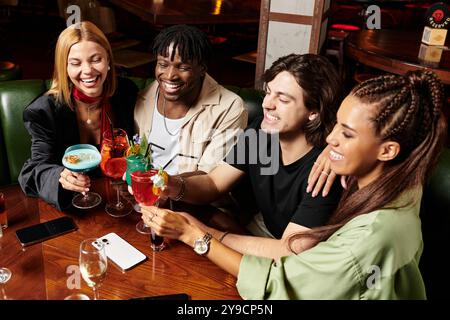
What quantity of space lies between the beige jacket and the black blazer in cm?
38

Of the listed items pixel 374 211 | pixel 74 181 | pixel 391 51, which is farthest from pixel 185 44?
pixel 391 51

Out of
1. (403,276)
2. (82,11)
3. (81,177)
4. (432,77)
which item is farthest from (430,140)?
(82,11)

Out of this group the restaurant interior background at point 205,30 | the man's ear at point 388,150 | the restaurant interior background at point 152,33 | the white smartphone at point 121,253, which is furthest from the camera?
the restaurant interior background at point 152,33

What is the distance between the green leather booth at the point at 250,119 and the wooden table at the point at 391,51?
181cm

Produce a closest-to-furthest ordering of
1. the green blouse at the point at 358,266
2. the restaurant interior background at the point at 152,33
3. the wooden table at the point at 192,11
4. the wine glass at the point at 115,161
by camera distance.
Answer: the green blouse at the point at 358,266
the wine glass at the point at 115,161
the wooden table at the point at 192,11
the restaurant interior background at the point at 152,33

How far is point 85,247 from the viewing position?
4.42ft

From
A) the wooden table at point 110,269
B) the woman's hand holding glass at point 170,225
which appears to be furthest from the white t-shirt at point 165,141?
the woman's hand holding glass at point 170,225

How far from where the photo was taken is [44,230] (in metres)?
1.61

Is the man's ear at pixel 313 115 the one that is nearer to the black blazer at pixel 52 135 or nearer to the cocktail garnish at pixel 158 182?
the cocktail garnish at pixel 158 182

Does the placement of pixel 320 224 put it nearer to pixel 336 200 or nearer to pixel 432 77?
pixel 336 200

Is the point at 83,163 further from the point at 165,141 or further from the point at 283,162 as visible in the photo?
the point at 283,162

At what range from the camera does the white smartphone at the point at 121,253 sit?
4.80 ft

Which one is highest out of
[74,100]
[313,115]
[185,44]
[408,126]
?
[185,44]

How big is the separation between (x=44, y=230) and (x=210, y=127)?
3.33ft
